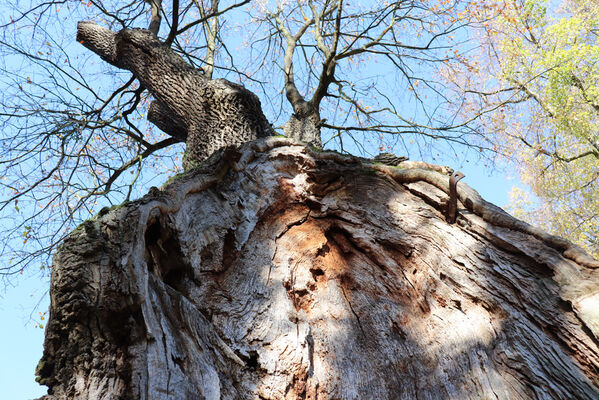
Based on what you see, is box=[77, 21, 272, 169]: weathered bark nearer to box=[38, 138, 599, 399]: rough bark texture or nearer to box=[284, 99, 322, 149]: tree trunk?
box=[38, 138, 599, 399]: rough bark texture

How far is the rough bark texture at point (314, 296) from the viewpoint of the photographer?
1603 millimetres

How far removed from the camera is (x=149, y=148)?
5.51 m

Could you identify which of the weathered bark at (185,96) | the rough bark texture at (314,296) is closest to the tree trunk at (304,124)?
the weathered bark at (185,96)

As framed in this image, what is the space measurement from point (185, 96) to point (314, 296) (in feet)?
8.95

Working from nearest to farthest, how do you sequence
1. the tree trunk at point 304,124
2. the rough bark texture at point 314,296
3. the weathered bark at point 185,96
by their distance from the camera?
1. the rough bark texture at point 314,296
2. the weathered bark at point 185,96
3. the tree trunk at point 304,124

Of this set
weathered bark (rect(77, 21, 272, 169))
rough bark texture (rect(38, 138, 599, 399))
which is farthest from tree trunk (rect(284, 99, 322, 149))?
rough bark texture (rect(38, 138, 599, 399))

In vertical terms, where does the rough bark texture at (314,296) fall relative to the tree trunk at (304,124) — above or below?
below

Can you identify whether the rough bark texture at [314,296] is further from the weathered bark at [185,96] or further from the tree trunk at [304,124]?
the tree trunk at [304,124]

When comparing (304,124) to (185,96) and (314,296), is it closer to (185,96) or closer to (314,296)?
(185,96)

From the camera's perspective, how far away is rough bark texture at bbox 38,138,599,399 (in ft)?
5.26

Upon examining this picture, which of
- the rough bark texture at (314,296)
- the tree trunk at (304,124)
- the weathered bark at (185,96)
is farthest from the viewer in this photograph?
the tree trunk at (304,124)

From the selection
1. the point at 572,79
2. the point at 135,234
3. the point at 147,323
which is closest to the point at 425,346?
the point at 147,323

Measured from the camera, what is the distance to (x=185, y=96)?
13.9 ft

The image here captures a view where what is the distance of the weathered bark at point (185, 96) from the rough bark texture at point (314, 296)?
916mm
